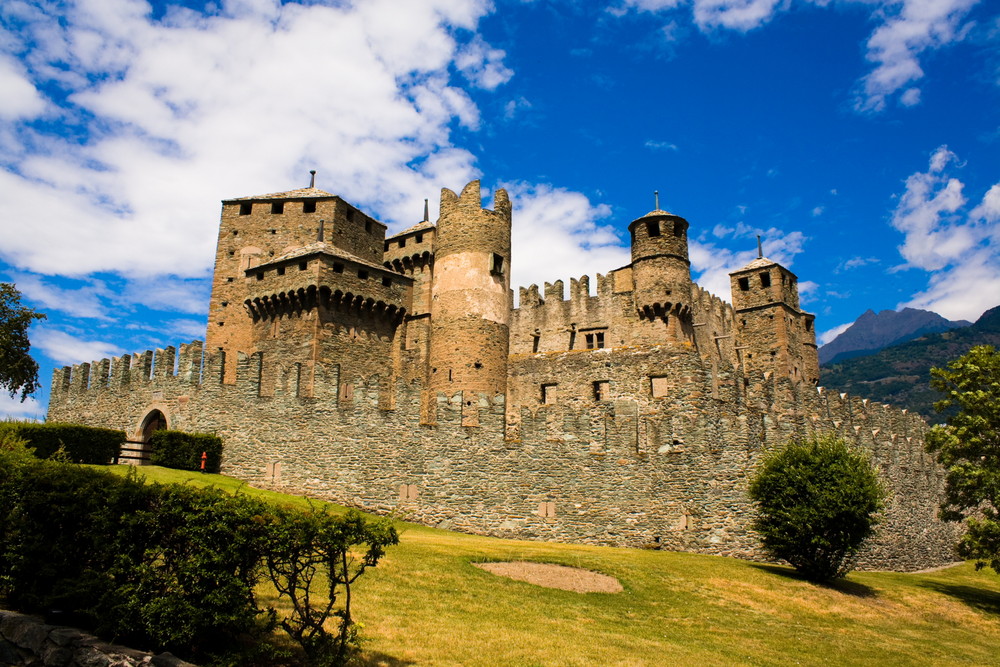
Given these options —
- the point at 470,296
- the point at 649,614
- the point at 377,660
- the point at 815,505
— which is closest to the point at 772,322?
the point at 470,296

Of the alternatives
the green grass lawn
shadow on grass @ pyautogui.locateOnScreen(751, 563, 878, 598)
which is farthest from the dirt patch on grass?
shadow on grass @ pyautogui.locateOnScreen(751, 563, 878, 598)

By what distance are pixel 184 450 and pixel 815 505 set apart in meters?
24.0

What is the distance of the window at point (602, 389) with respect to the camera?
34688mm

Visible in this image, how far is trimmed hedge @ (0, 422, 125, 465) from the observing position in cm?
2717

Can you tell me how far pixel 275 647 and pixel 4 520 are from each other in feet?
14.1

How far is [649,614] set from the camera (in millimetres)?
16109

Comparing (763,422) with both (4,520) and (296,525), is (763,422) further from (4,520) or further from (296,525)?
(4,520)

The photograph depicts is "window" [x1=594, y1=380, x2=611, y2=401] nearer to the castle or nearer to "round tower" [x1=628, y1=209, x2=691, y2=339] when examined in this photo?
the castle

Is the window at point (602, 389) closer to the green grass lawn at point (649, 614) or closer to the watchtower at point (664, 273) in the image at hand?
the watchtower at point (664, 273)

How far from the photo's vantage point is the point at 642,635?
14.3 m

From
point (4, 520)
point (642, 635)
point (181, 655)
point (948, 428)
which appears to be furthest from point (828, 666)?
point (948, 428)

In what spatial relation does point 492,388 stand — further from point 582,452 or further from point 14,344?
point 14,344

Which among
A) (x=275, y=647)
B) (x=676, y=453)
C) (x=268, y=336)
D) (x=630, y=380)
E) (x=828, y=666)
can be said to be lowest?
(x=828, y=666)

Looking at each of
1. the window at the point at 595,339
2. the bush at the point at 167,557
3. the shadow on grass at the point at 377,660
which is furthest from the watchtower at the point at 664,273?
the bush at the point at 167,557
